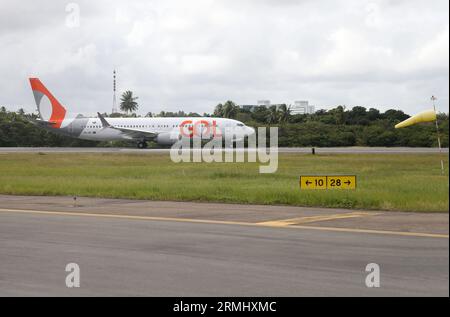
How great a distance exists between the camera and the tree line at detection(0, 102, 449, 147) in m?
77.8

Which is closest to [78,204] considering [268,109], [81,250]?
[81,250]

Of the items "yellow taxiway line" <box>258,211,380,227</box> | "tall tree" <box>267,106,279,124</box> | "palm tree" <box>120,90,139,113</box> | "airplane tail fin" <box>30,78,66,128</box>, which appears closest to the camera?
"yellow taxiway line" <box>258,211,380,227</box>

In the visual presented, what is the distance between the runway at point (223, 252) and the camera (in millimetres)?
10688

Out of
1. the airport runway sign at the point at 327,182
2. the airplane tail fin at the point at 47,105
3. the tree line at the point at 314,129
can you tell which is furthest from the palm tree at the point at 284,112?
the airport runway sign at the point at 327,182

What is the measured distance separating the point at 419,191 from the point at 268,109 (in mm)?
A: 99630

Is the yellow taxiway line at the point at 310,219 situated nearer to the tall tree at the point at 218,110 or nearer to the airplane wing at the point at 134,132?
the airplane wing at the point at 134,132

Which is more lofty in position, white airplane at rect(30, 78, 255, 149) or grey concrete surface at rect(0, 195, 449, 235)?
white airplane at rect(30, 78, 255, 149)

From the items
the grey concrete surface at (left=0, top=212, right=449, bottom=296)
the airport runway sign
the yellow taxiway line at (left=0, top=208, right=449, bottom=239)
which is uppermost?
the airport runway sign

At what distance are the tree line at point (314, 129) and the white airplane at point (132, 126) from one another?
32.8 ft

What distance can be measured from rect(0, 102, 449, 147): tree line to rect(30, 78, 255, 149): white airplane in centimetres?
1001

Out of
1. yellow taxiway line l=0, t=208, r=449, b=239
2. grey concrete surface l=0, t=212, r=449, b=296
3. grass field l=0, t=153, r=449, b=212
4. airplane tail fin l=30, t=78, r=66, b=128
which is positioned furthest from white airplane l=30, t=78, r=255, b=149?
grey concrete surface l=0, t=212, r=449, b=296

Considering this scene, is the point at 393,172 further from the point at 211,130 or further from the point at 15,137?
the point at 15,137

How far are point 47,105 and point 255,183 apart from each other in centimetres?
5386

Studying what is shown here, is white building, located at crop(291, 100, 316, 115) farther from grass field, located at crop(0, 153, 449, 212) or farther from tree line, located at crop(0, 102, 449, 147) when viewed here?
grass field, located at crop(0, 153, 449, 212)
